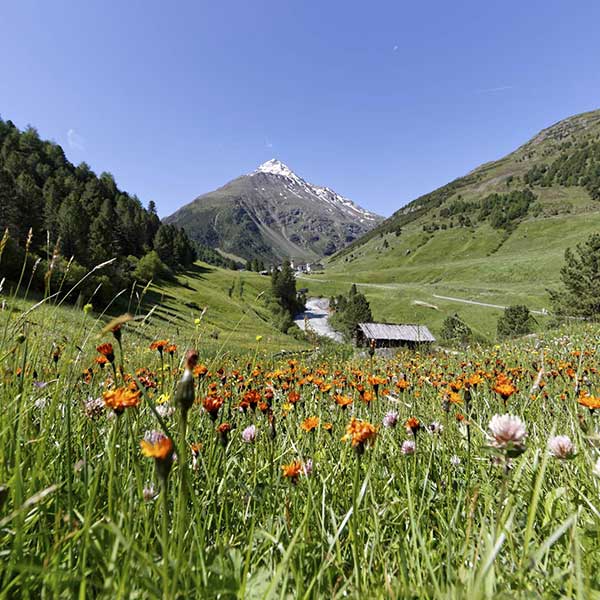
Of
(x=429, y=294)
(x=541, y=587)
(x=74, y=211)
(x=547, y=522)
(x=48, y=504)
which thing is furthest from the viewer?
(x=429, y=294)

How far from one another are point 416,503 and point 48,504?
1461 millimetres

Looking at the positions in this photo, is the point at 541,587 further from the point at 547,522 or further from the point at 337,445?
the point at 337,445

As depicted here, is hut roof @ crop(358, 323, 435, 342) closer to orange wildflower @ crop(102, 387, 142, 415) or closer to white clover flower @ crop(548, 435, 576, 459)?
white clover flower @ crop(548, 435, 576, 459)

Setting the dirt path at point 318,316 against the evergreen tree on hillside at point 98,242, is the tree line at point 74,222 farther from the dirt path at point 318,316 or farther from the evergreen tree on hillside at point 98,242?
the dirt path at point 318,316

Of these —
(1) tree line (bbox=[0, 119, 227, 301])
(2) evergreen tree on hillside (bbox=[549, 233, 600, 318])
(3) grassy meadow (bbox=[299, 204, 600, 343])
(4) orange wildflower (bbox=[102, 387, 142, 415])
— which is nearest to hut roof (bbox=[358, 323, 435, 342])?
(3) grassy meadow (bbox=[299, 204, 600, 343])

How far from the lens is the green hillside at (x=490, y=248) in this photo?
67838 mm

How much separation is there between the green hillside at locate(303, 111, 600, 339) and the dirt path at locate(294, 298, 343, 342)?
8993mm

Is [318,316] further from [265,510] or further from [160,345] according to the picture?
[265,510]

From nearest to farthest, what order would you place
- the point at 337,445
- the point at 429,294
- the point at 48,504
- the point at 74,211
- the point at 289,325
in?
the point at 48,504 → the point at 337,445 → the point at 74,211 → the point at 289,325 → the point at 429,294

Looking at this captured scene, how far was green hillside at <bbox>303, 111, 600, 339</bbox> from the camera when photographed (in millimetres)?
67838

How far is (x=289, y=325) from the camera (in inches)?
2562

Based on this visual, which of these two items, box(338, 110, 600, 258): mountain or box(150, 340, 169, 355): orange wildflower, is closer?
A: box(150, 340, 169, 355): orange wildflower

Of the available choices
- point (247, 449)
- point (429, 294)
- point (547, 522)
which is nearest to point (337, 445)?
point (247, 449)

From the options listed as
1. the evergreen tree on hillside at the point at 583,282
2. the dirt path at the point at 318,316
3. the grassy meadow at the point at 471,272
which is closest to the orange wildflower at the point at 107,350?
the grassy meadow at the point at 471,272
